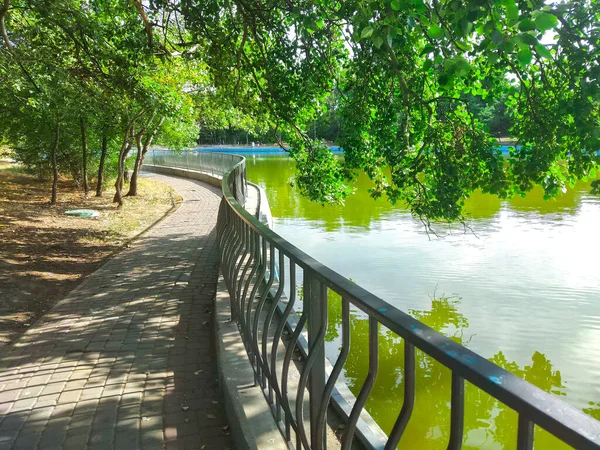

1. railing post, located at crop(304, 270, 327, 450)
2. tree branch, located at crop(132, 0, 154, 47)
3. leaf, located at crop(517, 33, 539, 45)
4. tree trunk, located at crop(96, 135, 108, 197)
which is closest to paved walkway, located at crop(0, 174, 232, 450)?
railing post, located at crop(304, 270, 327, 450)

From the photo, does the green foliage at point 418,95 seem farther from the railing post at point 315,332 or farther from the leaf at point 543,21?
the railing post at point 315,332

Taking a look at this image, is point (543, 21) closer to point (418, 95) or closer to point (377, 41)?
point (377, 41)

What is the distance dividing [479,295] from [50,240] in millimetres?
9033

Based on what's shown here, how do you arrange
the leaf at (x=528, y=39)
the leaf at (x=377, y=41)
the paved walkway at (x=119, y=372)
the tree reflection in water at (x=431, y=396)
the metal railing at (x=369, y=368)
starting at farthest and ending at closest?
1. the tree reflection in water at (x=431, y=396)
2. the leaf at (x=377, y=41)
3. the paved walkway at (x=119, y=372)
4. the leaf at (x=528, y=39)
5. the metal railing at (x=369, y=368)

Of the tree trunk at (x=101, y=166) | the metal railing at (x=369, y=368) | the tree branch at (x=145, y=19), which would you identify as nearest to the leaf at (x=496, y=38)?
the metal railing at (x=369, y=368)

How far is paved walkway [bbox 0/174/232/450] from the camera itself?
124 inches

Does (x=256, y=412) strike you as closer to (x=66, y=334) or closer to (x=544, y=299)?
(x=66, y=334)

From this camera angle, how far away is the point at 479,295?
8.85 m

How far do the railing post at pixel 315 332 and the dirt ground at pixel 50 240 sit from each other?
4.21 meters

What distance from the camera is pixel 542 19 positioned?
7.58 ft

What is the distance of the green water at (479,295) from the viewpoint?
16.8ft

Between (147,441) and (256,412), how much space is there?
808 mm

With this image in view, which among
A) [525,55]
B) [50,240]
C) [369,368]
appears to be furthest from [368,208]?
[369,368]

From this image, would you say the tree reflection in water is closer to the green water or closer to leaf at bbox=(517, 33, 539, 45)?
the green water
